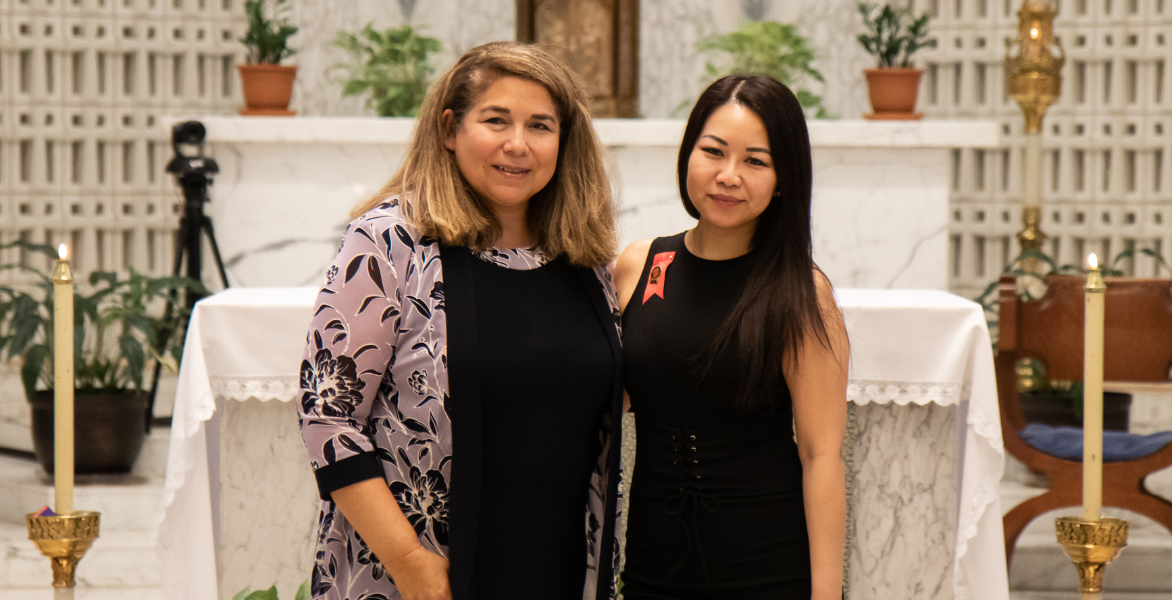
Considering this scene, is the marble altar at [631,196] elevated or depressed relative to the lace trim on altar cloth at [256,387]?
elevated

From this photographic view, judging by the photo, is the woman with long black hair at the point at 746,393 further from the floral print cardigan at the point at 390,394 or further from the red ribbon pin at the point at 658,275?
the floral print cardigan at the point at 390,394

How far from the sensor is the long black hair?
1569mm

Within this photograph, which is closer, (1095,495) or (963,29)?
(1095,495)

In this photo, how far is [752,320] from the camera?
5.18ft

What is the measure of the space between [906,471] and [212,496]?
1.47 metres

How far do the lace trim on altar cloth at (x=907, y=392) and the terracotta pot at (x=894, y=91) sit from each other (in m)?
1.83

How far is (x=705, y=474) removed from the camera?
1.61 m

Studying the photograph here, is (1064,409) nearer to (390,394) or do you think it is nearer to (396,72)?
(396,72)

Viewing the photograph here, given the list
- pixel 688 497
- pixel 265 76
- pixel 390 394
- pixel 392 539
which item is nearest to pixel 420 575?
pixel 392 539

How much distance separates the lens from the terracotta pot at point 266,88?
386 cm

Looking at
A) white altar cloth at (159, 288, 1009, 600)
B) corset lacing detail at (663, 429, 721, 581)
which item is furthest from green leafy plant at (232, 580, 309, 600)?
corset lacing detail at (663, 429, 721, 581)

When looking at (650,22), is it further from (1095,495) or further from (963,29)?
(1095,495)

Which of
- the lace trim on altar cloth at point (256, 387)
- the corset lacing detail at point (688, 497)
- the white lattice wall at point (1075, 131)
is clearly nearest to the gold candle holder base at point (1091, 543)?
→ the corset lacing detail at point (688, 497)

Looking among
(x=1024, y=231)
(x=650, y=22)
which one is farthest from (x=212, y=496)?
(x=1024, y=231)
